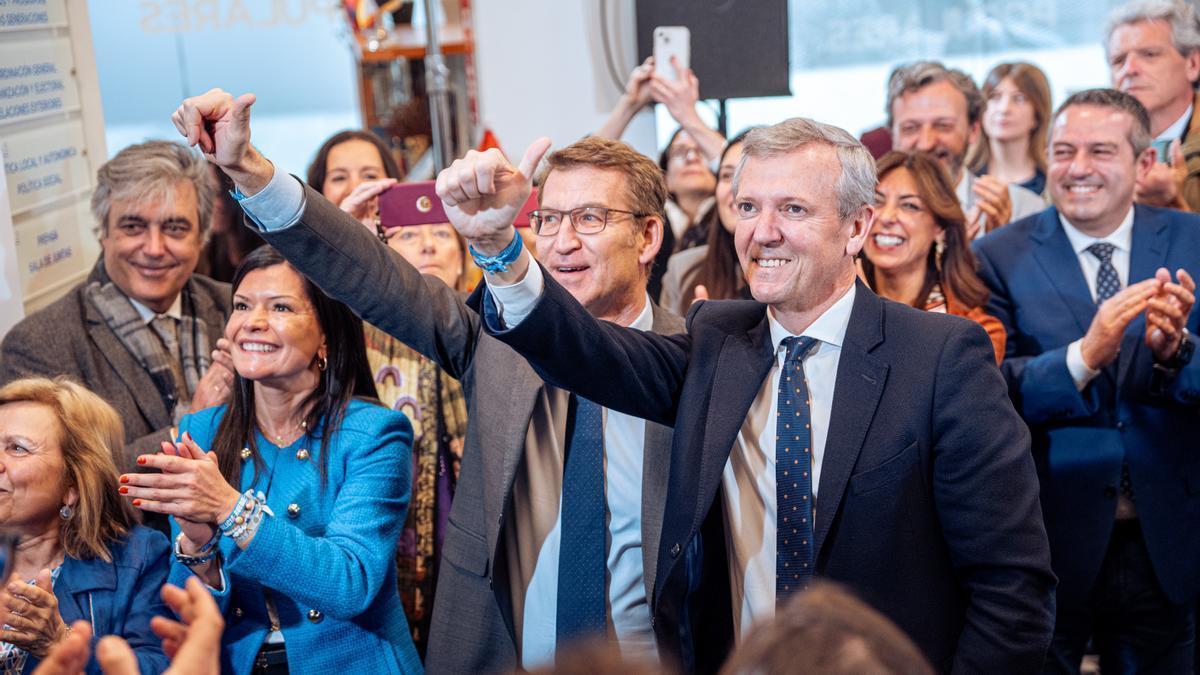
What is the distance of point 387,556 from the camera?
2.17 metres

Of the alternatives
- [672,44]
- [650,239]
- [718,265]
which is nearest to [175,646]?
[650,239]

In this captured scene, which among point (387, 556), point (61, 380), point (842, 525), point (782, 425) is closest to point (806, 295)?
point (782, 425)

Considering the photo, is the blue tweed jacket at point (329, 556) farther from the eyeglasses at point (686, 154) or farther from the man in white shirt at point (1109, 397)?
the eyeglasses at point (686, 154)

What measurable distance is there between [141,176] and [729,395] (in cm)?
174

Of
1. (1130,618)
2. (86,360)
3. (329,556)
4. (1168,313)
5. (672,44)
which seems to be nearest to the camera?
(329,556)

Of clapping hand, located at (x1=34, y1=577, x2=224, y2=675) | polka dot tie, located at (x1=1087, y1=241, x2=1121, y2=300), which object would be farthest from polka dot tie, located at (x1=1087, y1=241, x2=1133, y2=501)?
clapping hand, located at (x1=34, y1=577, x2=224, y2=675)

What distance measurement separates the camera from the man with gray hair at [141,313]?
9.03 feet

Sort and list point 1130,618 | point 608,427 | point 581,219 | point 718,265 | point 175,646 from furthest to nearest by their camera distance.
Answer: point 718,265
point 1130,618
point 581,219
point 608,427
point 175,646

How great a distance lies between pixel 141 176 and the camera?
2.92 meters

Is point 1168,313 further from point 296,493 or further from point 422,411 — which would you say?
point 296,493

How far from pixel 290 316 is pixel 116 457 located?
445 millimetres

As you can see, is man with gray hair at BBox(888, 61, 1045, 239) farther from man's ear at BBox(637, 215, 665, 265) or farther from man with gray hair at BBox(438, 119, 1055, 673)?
man with gray hair at BBox(438, 119, 1055, 673)

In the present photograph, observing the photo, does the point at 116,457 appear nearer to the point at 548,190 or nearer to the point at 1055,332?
the point at 548,190

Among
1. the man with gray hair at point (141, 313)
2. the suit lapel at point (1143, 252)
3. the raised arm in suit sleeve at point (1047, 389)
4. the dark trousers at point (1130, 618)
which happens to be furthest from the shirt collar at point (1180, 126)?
the man with gray hair at point (141, 313)
